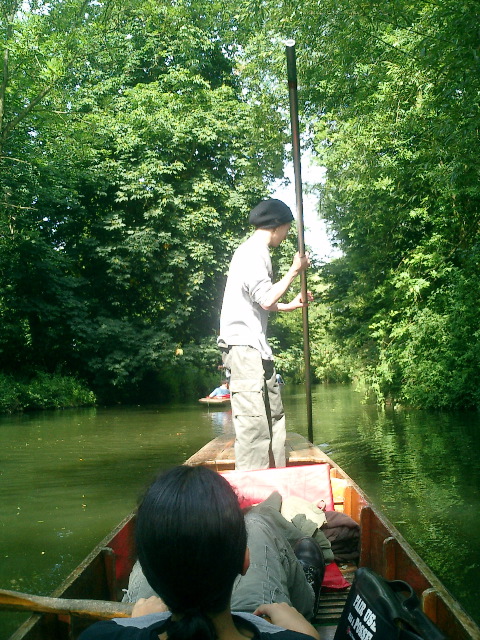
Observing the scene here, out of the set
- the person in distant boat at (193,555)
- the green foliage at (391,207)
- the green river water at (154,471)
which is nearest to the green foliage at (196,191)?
the green foliage at (391,207)

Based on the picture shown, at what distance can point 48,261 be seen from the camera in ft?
55.0

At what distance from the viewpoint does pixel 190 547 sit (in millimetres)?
1078

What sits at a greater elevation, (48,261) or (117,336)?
(48,261)

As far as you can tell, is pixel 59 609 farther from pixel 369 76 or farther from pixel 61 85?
pixel 61 85

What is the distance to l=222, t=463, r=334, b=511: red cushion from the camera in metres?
2.89

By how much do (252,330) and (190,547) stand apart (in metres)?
2.37

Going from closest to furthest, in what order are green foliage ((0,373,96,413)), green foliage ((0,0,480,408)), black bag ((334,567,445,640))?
black bag ((334,567,445,640)) < green foliage ((0,0,480,408)) < green foliage ((0,373,96,413))

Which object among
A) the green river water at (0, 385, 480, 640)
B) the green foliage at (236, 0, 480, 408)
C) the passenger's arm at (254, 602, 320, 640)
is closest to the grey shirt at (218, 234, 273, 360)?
the green river water at (0, 385, 480, 640)

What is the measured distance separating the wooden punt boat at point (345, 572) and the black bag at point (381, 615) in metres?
0.32

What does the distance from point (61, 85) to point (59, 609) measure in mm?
15808

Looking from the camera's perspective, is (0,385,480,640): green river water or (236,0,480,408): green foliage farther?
(236,0,480,408): green foliage

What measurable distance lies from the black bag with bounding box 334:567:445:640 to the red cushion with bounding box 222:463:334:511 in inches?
59.6

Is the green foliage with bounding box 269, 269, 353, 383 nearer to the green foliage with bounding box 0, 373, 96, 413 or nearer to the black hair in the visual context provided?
the green foliage with bounding box 0, 373, 96, 413

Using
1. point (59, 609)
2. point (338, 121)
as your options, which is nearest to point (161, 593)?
point (59, 609)
